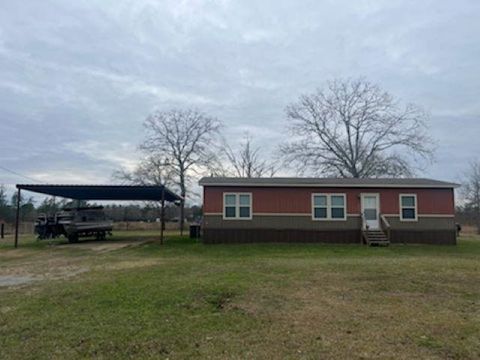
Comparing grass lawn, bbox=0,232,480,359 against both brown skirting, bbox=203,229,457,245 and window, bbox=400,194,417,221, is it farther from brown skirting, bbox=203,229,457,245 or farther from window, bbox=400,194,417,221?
window, bbox=400,194,417,221

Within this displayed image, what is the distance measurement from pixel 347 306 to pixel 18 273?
9.03 meters

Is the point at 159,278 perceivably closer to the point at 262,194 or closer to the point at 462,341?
the point at 462,341

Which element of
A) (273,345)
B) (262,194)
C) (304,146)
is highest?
(304,146)

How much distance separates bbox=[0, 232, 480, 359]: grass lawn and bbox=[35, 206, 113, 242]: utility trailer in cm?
1252

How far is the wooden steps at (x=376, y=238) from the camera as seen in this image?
1933cm

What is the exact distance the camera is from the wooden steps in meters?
19.3

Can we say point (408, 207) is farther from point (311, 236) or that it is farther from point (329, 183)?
point (311, 236)

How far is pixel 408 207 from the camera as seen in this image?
20.8 meters

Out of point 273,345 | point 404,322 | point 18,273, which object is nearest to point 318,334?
point 273,345

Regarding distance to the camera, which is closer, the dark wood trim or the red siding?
the dark wood trim

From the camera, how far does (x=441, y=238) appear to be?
20.7 meters

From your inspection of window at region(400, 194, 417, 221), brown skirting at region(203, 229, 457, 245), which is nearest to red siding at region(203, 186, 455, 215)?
window at region(400, 194, 417, 221)

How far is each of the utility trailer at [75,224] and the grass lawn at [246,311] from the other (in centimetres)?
1252

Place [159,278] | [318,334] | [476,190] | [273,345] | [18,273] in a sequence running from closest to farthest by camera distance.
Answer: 1. [273,345]
2. [318,334]
3. [159,278]
4. [18,273]
5. [476,190]
